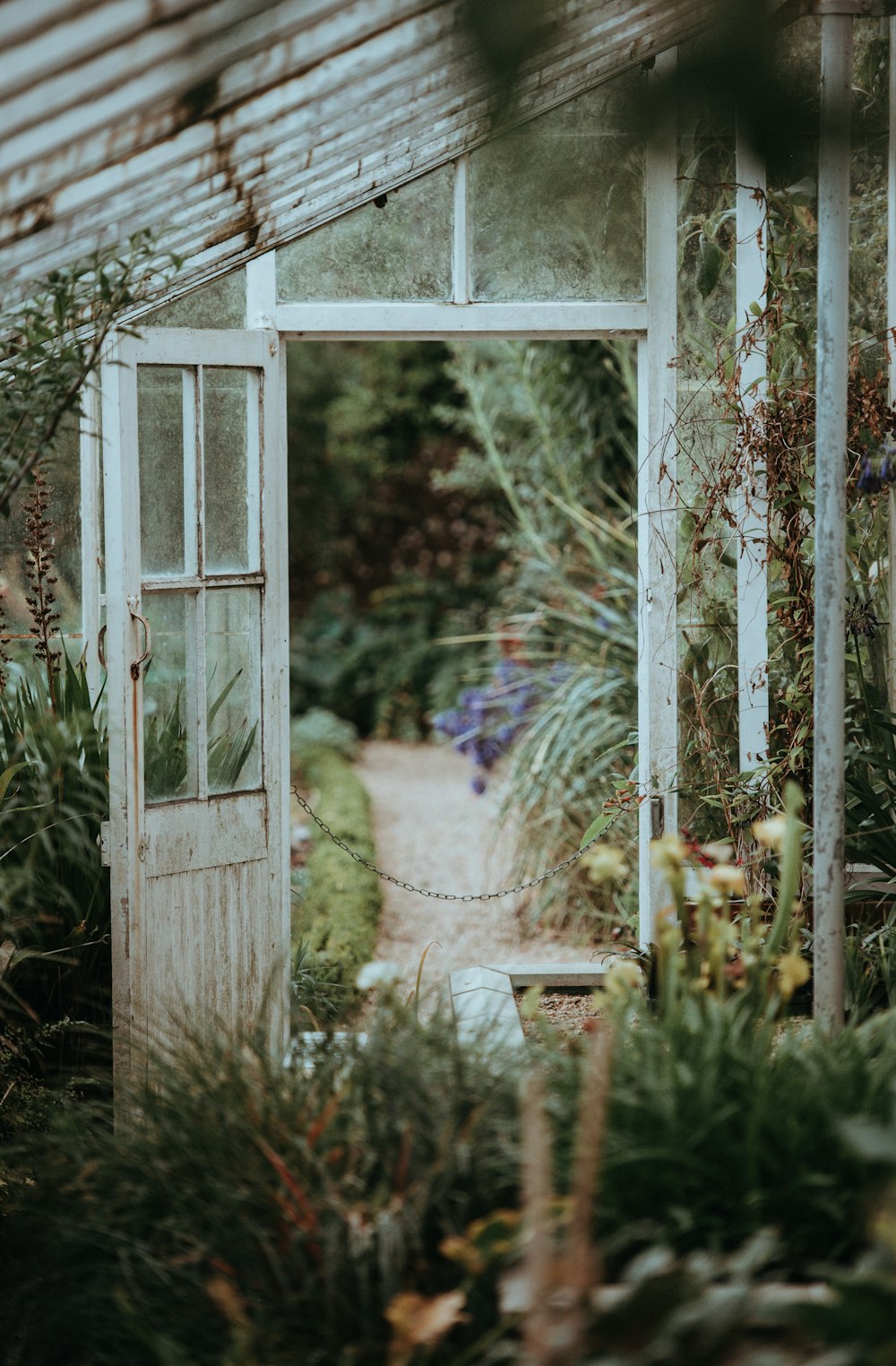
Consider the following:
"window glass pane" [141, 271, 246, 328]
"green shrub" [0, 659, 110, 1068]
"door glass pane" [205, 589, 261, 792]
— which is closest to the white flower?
"green shrub" [0, 659, 110, 1068]

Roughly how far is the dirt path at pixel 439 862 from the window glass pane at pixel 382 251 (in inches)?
91.6

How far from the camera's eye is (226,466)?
3.92m

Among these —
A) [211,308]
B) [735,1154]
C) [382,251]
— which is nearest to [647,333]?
[382,251]

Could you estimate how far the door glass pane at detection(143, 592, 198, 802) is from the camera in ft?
12.1

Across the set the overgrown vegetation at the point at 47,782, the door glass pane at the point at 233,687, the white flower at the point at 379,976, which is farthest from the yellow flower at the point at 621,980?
the door glass pane at the point at 233,687

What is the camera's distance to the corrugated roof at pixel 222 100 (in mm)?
1786

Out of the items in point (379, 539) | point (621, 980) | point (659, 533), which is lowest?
point (621, 980)

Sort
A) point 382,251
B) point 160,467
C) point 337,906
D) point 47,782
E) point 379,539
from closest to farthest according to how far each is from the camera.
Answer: point 47,782 < point 160,467 < point 382,251 < point 337,906 < point 379,539

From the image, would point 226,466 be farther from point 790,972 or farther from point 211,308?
point 790,972

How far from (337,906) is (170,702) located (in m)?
2.22

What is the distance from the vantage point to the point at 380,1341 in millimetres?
1872

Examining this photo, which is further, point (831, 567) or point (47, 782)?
point (47, 782)

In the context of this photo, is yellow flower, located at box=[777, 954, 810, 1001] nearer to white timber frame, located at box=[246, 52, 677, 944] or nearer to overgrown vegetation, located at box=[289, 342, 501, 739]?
white timber frame, located at box=[246, 52, 677, 944]

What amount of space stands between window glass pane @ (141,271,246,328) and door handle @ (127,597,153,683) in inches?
36.1
